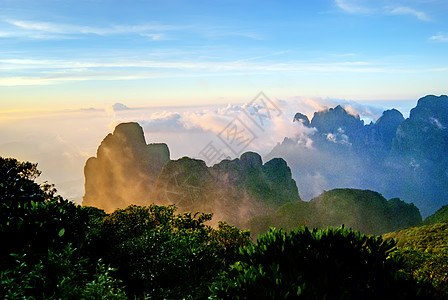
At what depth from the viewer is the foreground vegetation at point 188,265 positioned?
11172 mm

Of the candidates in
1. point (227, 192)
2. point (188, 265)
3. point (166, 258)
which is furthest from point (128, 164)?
point (188, 265)

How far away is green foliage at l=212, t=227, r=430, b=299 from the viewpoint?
1088 cm

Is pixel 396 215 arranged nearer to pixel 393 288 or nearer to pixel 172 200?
pixel 172 200

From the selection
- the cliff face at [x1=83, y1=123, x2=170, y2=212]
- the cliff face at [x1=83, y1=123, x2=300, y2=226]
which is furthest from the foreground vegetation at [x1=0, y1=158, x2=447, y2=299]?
the cliff face at [x1=83, y1=123, x2=170, y2=212]

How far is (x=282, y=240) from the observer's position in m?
14.6

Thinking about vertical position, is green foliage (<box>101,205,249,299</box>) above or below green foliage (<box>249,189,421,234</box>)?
above

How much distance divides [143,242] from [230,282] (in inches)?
411

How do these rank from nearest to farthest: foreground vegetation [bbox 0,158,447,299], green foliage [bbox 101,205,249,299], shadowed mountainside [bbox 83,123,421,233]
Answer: foreground vegetation [bbox 0,158,447,299], green foliage [bbox 101,205,249,299], shadowed mountainside [bbox 83,123,421,233]

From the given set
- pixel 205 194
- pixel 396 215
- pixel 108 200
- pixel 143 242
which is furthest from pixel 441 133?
pixel 143 242

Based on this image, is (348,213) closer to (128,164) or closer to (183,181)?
(183,181)

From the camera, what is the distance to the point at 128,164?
516 ft

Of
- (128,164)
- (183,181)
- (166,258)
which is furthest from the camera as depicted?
(128,164)

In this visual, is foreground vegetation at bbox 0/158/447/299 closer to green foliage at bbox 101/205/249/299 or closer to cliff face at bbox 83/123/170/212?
green foliage at bbox 101/205/249/299

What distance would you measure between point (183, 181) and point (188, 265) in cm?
11532
